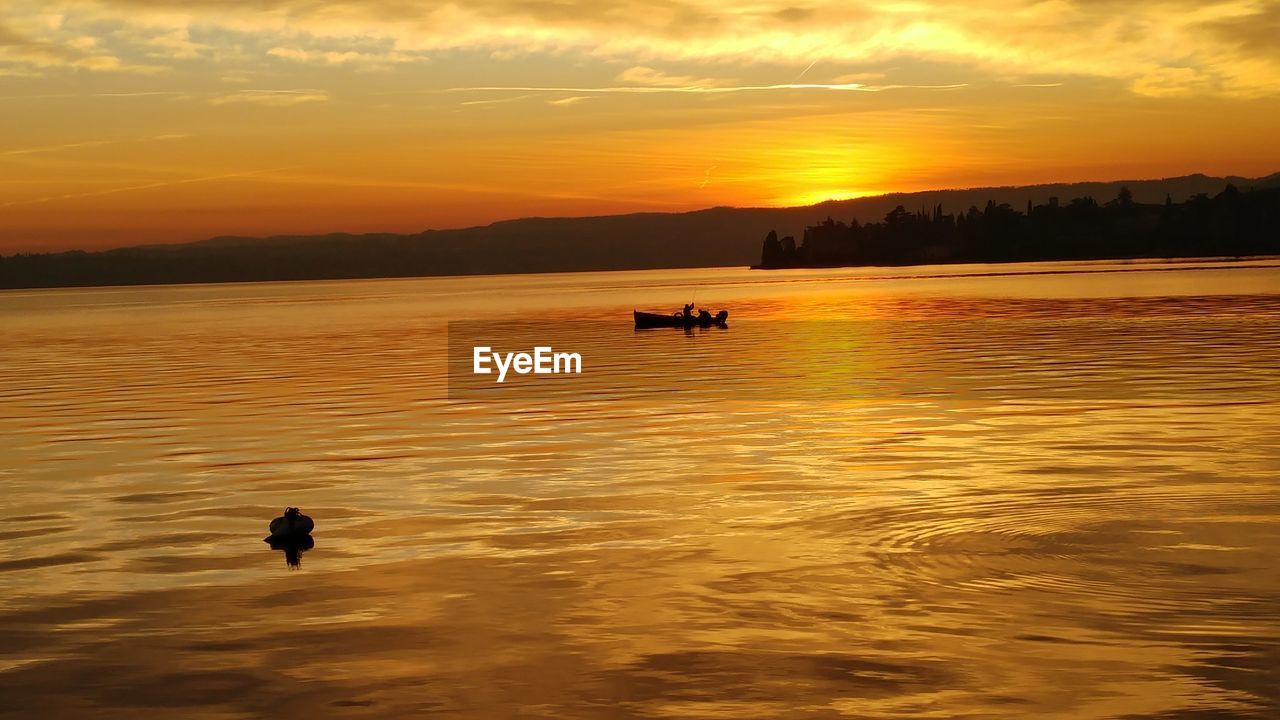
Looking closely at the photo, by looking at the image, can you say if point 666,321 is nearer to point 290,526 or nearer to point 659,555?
point 290,526

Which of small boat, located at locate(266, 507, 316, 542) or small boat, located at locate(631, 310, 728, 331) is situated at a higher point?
small boat, located at locate(266, 507, 316, 542)

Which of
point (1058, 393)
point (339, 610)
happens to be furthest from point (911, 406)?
point (339, 610)

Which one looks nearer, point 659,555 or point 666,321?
point 659,555

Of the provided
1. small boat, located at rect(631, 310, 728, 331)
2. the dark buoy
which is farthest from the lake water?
small boat, located at rect(631, 310, 728, 331)

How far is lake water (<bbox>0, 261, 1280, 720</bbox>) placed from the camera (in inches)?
545

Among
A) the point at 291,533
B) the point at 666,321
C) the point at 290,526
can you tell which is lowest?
the point at 666,321

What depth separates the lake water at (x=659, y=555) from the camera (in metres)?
13.8

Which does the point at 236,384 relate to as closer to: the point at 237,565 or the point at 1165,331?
the point at 237,565

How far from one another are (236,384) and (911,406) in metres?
30.4

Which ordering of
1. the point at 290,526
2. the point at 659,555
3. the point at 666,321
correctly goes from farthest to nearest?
the point at 666,321, the point at 290,526, the point at 659,555

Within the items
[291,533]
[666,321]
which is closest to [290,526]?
[291,533]

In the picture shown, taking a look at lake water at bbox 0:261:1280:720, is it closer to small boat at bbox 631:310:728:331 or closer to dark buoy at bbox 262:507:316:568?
dark buoy at bbox 262:507:316:568

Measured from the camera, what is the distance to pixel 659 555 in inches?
799

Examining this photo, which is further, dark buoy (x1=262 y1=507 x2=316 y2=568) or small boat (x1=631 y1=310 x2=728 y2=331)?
small boat (x1=631 y1=310 x2=728 y2=331)
